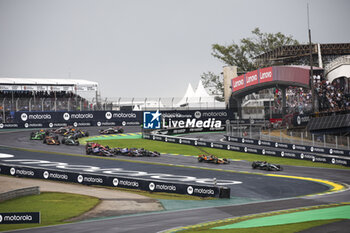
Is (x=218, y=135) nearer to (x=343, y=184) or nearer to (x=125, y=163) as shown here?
(x=125, y=163)

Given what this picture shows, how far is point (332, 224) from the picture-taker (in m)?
15.2

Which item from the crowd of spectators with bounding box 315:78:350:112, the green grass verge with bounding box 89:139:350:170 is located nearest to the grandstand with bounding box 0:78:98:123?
the green grass verge with bounding box 89:139:350:170

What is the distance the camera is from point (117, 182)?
26281 millimetres

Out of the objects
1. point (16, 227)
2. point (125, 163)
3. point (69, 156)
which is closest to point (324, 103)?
point (125, 163)

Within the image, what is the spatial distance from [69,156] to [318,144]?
24.0 m

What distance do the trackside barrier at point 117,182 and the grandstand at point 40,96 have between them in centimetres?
2303

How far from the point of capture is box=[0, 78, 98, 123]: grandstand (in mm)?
51781

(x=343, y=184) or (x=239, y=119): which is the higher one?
(x=239, y=119)

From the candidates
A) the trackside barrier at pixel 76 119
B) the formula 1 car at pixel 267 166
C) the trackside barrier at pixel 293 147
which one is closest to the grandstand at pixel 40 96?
the trackside barrier at pixel 76 119

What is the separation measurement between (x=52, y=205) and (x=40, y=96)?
4642cm

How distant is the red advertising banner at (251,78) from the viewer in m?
52.9

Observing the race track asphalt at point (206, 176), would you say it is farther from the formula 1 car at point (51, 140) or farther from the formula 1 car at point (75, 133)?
the formula 1 car at point (75, 133)

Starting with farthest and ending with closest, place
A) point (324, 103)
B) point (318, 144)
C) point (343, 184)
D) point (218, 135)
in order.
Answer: point (218, 135), point (324, 103), point (318, 144), point (343, 184)

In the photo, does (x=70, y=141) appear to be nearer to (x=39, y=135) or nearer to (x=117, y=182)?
(x=39, y=135)
